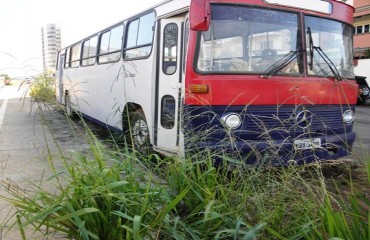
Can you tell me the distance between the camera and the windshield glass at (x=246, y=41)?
4680 millimetres

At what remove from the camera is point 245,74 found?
15.5 feet

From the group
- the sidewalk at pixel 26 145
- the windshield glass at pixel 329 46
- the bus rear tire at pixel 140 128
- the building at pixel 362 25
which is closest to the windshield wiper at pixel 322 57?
the windshield glass at pixel 329 46

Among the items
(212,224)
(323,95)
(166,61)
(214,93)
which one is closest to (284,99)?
(323,95)

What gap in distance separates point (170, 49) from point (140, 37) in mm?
1238

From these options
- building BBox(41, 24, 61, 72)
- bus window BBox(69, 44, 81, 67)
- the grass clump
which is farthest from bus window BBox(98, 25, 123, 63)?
the grass clump

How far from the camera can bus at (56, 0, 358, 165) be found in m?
4.40

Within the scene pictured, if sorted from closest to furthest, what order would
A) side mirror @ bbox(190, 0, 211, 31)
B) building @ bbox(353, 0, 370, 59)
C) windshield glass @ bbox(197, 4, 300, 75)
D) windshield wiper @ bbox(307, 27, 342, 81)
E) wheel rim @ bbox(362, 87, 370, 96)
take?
1. side mirror @ bbox(190, 0, 211, 31)
2. windshield glass @ bbox(197, 4, 300, 75)
3. windshield wiper @ bbox(307, 27, 342, 81)
4. wheel rim @ bbox(362, 87, 370, 96)
5. building @ bbox(353, 0, 370, 59)

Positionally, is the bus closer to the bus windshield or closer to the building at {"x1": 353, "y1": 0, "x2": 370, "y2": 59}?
the bus windshield

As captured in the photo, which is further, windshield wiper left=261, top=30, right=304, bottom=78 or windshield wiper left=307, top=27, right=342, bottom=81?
windshield wiper left=307, top=27, right=342, bottom=81

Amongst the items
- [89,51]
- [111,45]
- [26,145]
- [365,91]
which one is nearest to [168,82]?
[111,45]

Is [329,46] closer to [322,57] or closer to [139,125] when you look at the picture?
[322,57]

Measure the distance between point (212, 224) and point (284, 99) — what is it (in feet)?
8.19

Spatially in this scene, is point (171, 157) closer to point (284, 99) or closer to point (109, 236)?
point (109, 236)

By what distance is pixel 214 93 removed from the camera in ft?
15.0
